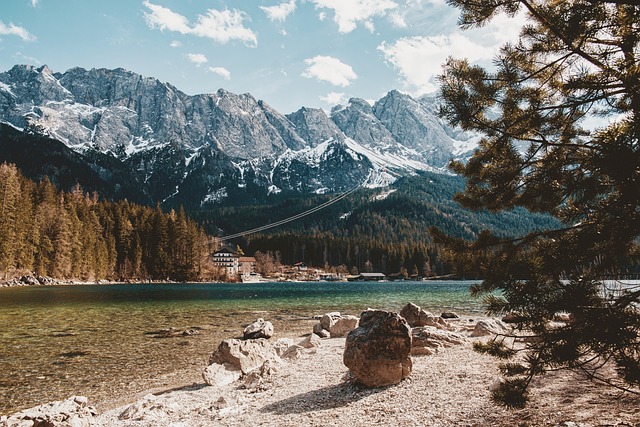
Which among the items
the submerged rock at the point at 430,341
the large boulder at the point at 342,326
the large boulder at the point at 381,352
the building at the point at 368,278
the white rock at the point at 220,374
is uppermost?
the large boulder at the point at 381,352

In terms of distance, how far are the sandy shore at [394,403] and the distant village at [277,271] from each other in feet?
460

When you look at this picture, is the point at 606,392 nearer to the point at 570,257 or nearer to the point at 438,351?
the point at 570,257

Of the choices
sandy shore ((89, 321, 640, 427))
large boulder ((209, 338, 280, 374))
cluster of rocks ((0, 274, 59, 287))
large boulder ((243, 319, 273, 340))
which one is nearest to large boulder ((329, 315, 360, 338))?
large boulder ((243, 319, 273, 340))

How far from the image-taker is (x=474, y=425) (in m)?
7.38

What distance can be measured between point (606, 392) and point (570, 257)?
17.8 ft

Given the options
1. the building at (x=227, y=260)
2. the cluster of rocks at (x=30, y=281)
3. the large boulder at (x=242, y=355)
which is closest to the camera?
the large boulder at (x=242, y=355)

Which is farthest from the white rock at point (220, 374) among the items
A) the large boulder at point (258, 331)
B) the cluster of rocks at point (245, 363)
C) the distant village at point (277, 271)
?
the distant village at point (277, 271)

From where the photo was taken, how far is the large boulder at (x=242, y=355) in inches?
591

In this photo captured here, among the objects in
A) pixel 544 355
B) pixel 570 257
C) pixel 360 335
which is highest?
pixel 570 257

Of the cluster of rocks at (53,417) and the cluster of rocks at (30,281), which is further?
the cluster of rocks at (30,281)

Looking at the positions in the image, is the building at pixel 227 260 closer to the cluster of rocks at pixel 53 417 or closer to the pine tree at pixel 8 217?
the pine tree at pixel 8 217

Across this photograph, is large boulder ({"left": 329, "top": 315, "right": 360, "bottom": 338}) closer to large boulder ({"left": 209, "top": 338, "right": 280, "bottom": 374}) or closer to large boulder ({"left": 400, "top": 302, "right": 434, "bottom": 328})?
large boulder ({"left": 400, "top": 302, "right": 434, "bottom": 328})

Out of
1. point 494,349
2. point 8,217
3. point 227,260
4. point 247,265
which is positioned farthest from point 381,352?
point 247,265

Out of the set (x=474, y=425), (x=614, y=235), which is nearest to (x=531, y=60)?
(x=614, y=235)
